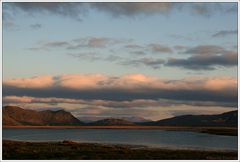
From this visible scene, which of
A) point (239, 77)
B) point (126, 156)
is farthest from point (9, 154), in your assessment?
point (239, 77)

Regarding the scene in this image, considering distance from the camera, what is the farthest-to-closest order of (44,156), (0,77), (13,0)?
(44,156)
(13,0)
(0,77)

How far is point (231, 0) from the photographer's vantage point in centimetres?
2462

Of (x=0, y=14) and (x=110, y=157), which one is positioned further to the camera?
(x=110, y=157)

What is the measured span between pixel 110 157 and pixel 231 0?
→ 18383 millimetres

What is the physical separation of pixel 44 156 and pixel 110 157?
5.76m

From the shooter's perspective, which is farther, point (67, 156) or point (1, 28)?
point (67, 156)

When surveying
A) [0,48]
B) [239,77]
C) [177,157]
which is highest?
[0,48]

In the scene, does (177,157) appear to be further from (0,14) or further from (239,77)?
(0,14)

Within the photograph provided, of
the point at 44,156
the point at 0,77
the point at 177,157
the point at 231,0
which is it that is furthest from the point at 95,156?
the point at 231,0

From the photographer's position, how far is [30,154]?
121ft

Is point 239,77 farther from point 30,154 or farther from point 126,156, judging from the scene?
point 30,154

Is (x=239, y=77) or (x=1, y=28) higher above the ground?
(x=1, y=28)

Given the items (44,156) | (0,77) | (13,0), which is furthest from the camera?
(44,156)

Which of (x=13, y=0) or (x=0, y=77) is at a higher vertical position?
(x=13, y=0)
